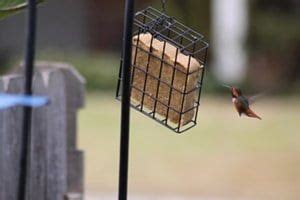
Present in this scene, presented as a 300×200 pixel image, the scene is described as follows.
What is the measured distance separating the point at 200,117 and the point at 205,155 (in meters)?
2.73

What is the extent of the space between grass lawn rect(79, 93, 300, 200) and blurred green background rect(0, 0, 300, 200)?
0.01m

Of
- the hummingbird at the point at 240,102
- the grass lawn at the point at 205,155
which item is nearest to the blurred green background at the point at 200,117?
the grass lawn at the point at 205,155

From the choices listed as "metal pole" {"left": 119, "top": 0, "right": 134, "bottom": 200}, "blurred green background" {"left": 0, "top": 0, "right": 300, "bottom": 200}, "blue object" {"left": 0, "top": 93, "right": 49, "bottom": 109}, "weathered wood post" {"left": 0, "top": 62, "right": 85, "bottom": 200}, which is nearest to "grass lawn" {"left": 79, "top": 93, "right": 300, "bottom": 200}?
"blurred green background" {"left": 0, "top": 0, "right": 300, "bottom": 200}

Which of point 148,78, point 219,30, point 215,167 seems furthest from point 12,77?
point 219,30

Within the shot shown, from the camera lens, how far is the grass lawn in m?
9.19

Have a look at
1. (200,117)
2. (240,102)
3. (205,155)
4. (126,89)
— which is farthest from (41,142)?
(200,117)

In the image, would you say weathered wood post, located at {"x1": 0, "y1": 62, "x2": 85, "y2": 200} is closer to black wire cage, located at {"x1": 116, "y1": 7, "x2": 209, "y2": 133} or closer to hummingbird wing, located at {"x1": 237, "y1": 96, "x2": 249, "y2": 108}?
black wire cage, located at {"x1": 116, "y1": 7, "x2": 209, "y2": 133}

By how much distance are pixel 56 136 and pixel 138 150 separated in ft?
22.7

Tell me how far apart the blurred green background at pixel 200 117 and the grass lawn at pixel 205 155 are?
1cm

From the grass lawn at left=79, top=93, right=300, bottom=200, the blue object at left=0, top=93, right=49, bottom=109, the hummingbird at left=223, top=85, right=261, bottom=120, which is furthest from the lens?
the grass lawn at left=79, top=93, right=300, bottom=200

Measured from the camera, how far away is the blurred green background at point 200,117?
9453 millimetres

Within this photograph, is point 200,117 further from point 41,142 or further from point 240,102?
point 240,102

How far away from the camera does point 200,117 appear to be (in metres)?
13.6

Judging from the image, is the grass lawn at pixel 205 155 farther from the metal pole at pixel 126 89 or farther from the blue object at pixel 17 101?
the metal pole at pixel 126 89
